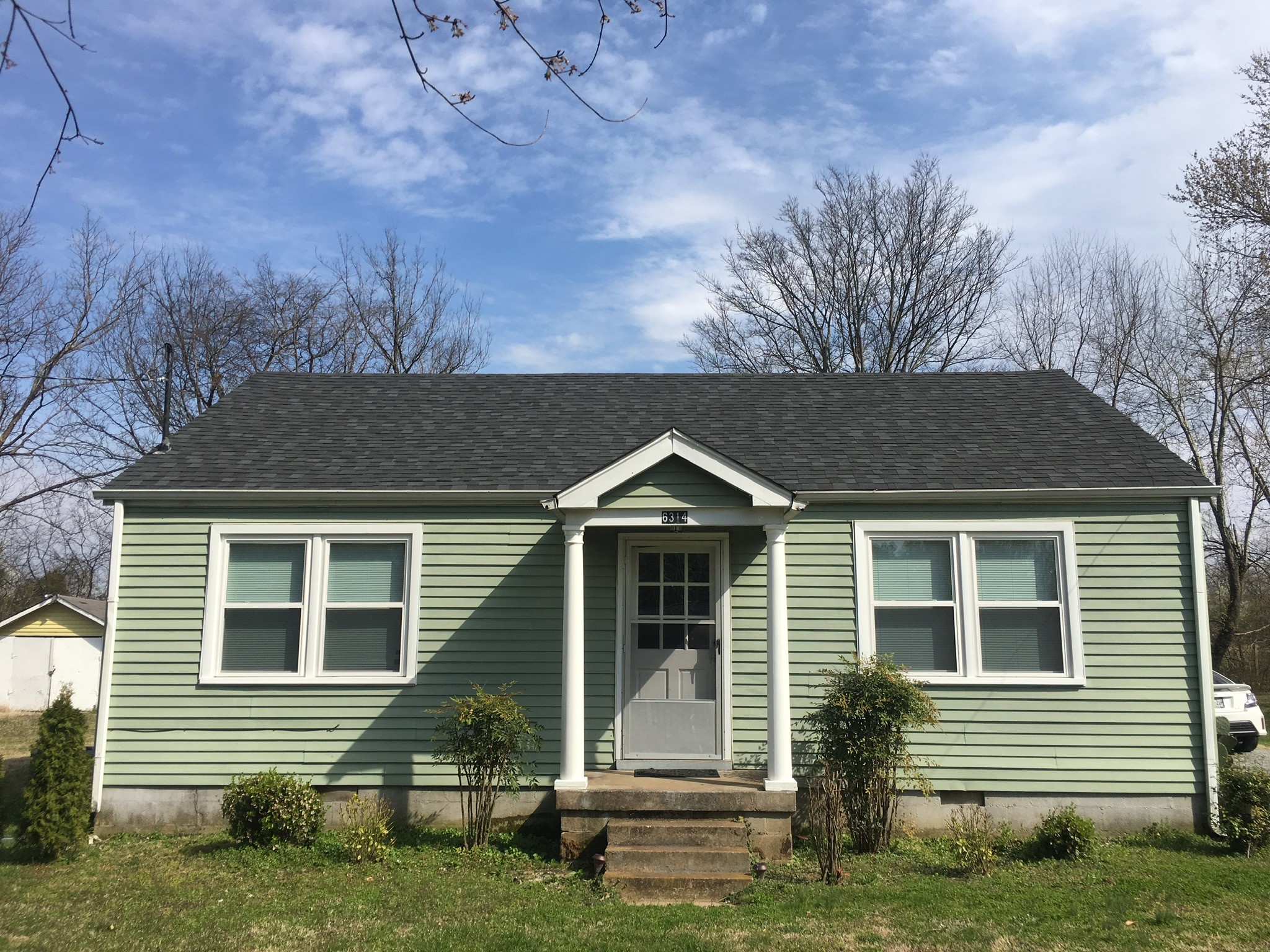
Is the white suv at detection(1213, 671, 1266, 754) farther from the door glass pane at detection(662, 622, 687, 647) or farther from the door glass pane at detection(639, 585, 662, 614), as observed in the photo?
the door glass pane at detection(639, 585, 662, 614)

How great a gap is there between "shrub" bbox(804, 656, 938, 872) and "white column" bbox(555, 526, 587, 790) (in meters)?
2.21

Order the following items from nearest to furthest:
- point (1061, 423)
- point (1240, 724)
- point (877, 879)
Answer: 1. point (877, 879)
2. point (1061, 423)
3. point (1240, 724)

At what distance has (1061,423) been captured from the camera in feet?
34.5

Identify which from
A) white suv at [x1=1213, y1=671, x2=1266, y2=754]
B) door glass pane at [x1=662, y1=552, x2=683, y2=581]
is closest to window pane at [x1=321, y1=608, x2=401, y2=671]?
door glass pane at [x1=662, y1=552, x2=683, y2=581]

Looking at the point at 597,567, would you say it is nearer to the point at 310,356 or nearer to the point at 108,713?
the point at 108,713

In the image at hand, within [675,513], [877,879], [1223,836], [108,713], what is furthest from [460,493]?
[1223,836]

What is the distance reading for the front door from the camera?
8.93 m

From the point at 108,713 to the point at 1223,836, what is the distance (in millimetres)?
10762

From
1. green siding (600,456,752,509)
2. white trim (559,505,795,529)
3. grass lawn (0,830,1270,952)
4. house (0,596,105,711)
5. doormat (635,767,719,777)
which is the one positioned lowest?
grass lawn (0,830,1270,952)

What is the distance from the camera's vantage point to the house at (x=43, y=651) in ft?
80.2

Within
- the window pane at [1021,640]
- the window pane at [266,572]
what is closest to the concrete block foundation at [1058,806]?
the window pane at [1021,640]

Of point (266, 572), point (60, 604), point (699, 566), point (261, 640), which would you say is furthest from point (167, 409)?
point (60, 604)

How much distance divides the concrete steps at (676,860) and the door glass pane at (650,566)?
250cm

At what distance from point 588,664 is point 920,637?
11.1 ft
